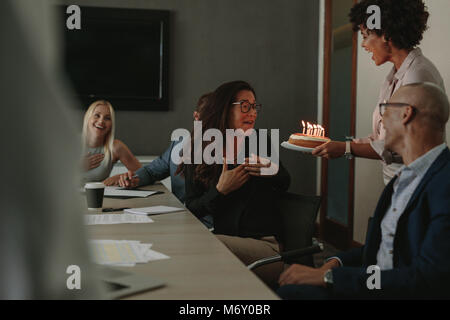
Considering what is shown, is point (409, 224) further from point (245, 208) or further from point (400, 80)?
point (400, 80)

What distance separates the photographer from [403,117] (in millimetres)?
1321

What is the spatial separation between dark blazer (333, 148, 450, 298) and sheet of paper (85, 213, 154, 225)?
30.0 inches

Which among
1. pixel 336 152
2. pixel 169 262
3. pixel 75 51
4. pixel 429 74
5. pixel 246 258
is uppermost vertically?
pixel 75 51

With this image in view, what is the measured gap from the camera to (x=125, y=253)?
1183mm

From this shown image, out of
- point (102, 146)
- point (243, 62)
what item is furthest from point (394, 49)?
point (243, 62)

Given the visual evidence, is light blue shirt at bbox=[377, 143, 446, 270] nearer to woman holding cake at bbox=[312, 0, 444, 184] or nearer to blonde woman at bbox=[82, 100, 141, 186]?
woman holding cake at bbox=[312, 0, 444, 184]

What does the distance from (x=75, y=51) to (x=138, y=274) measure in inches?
155

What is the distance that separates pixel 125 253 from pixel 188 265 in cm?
19

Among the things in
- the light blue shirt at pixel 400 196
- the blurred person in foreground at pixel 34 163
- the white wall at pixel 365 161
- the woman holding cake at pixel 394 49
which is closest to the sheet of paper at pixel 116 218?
the light blue shirt at pixel 400 196

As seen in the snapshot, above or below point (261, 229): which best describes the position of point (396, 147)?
above

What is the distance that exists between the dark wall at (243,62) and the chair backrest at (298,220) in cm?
281

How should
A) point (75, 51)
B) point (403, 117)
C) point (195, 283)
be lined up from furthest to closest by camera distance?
point (75, 51) < point (403, 117) < point (195, 283)
